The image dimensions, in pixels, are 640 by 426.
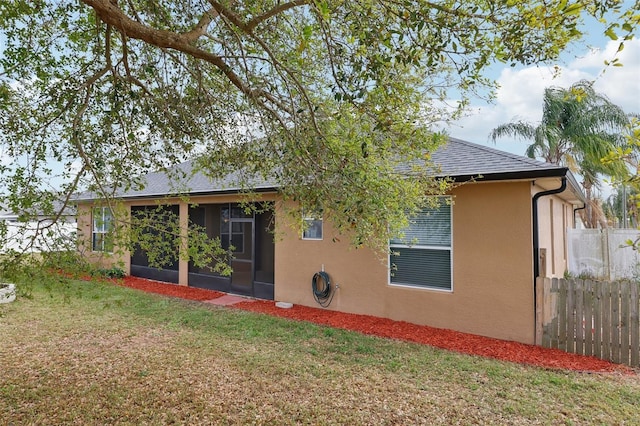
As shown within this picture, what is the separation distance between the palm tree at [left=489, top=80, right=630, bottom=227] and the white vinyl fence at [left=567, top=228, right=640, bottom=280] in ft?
19.4

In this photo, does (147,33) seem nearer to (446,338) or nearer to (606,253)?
(446,338)

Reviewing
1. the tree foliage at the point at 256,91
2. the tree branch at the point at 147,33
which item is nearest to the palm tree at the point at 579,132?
the tree foliage at the point at 256,91

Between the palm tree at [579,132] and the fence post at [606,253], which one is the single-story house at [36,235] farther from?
the palm tree at [579,132]

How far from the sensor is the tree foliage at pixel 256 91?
3.75 meters

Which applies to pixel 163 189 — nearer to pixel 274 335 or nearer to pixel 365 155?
pixel 274 335

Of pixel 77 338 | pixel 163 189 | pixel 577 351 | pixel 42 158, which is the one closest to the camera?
pixel 42 158

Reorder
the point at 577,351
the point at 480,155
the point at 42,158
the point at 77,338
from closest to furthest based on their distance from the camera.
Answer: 1. the point at 42,158
2. the point at 577,351
3. the point at 77,338
4. the point at 480,155

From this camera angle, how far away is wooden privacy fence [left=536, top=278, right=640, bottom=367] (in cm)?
564

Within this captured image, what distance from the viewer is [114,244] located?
169 inches

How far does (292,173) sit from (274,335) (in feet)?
10.7

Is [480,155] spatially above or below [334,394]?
above

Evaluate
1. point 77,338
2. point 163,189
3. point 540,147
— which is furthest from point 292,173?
point 540,147

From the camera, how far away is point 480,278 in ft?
22.8

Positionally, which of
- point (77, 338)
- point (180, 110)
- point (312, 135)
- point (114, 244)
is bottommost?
point (77, 338)
